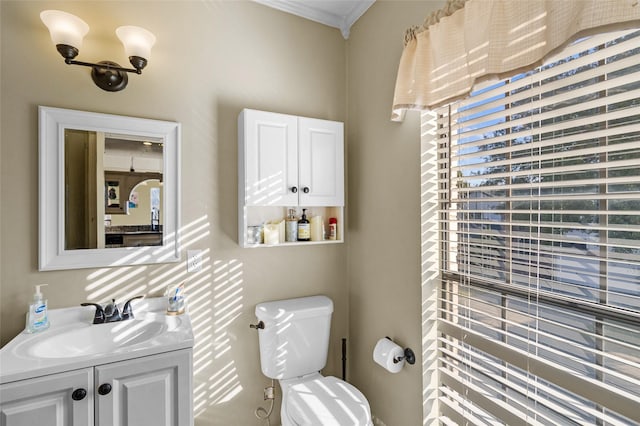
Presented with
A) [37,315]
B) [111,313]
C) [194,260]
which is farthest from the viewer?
[194,260]

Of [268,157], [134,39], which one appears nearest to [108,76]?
[134,39]

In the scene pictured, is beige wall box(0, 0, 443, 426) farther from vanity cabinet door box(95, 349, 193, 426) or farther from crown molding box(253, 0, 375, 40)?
vanity cabinet door box(95, 349, 193, 426)

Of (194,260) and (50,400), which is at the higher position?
(194,260)

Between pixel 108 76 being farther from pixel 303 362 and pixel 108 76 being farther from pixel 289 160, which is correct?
pixel 303 362

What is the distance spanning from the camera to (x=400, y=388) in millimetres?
1627

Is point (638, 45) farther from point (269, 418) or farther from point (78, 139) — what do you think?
point (269, 418)

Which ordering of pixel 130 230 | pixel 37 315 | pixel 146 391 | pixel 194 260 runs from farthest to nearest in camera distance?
1. pixel 194 260
2. pixel 130 230
3. pixel 37 315
4. pixel 146 391

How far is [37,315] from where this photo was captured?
1359 mm

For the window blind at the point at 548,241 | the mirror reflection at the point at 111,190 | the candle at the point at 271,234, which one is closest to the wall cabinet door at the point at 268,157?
the candle at the point at 271,234

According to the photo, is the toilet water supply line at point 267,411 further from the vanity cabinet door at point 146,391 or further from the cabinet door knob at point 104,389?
the cabinet door knob at point 104,389

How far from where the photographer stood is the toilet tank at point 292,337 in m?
1.69

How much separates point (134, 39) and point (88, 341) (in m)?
1.35

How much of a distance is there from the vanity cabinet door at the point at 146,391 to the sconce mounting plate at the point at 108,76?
1.21m

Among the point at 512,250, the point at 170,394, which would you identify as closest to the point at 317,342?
the point at 170,394
